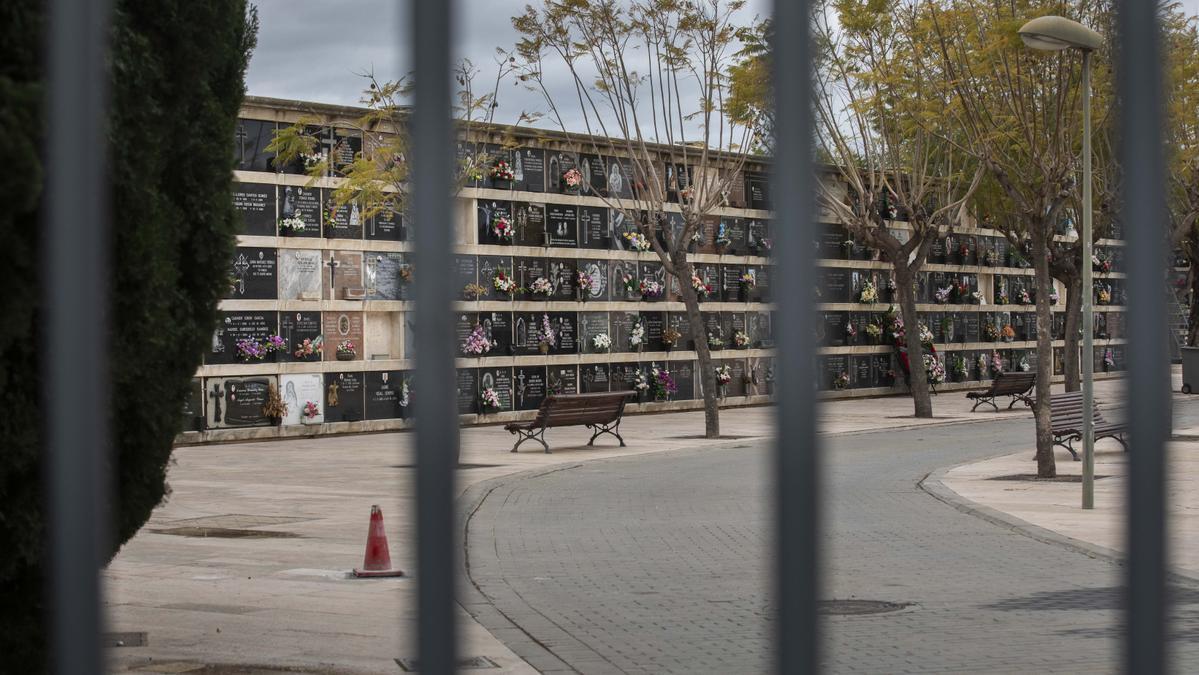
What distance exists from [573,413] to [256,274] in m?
5.63

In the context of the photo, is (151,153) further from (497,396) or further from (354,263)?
(497,396)

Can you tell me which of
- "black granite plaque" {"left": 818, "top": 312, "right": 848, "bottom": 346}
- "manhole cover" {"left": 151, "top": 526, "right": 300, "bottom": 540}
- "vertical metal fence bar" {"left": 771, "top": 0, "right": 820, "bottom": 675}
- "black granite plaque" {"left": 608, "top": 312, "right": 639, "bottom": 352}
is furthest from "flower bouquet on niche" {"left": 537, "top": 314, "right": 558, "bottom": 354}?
"vertical metal fence bar" {"left": 771, "top": 0, "right": 820, "bottom": 675}

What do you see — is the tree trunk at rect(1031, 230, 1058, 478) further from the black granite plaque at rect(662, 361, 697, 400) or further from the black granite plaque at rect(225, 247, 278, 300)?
the black granite plaque at rect(662, 361, 697, 400)

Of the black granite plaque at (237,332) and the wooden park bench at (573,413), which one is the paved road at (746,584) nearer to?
the wooden park bench at (573,413)

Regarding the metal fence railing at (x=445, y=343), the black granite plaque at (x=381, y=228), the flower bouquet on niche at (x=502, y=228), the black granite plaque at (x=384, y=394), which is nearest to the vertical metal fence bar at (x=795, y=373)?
the metal fence railing at (x=445, y=343)

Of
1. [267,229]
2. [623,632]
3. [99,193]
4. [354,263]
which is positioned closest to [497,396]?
[354,263]

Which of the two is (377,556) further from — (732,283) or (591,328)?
(732,283)

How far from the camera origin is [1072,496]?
1348cm

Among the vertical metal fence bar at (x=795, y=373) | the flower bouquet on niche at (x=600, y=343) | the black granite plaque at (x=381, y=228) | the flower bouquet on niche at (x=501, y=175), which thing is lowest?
the vertical metal fence bar at (x=795, y=373)

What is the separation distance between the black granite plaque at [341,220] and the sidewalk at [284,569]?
5.07 m

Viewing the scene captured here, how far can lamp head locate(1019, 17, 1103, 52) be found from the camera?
11.6m

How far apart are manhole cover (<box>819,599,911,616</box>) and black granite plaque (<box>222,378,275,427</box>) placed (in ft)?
53.2

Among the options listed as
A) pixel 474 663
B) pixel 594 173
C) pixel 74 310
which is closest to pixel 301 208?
pixel 594 173

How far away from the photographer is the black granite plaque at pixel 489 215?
87.3ft
